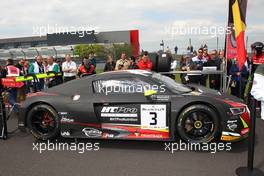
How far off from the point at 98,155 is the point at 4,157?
1.49 m

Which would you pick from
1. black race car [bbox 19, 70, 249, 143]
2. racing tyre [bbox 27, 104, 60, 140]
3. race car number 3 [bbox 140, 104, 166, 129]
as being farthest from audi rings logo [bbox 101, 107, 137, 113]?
racing tyre [bbox 27, 104, 60, 140]

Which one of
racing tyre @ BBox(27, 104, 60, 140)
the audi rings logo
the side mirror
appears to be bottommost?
racing tyre @ BBox(27, 104, 60, 140)

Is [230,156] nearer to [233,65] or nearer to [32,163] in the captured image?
[32,163]

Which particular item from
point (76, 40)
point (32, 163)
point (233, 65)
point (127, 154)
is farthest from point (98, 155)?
point (76, 40)

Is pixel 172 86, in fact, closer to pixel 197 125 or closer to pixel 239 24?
pixel 197 125

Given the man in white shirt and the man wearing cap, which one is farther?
the man in white shirt

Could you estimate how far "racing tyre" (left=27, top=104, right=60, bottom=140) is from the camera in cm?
492

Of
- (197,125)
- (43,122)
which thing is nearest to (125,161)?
(197,125)

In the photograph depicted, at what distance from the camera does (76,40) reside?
71.4 m

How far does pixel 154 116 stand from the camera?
4.48 metres

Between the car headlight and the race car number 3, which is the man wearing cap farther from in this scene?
the race car number 3

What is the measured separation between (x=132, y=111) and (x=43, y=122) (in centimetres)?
171

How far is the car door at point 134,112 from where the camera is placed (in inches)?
177

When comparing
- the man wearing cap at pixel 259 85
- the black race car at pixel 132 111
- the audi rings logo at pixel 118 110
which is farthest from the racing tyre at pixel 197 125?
the man wearing cap at pixel 259 85
